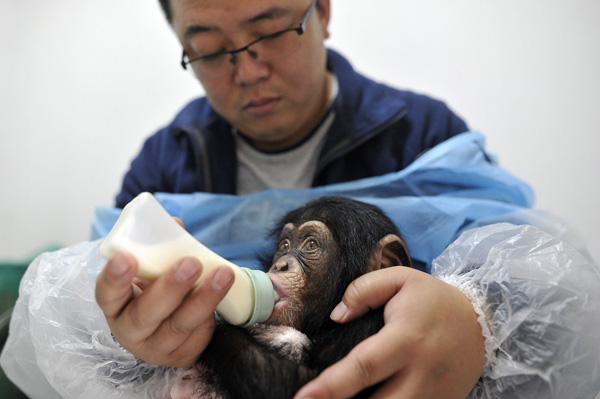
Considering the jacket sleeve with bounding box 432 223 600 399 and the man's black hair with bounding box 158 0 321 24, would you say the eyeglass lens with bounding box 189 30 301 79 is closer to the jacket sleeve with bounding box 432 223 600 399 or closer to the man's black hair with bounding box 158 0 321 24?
the man's black hair with bounding box 158 0 321 24

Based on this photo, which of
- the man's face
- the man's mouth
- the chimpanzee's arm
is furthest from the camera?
the man's mouth

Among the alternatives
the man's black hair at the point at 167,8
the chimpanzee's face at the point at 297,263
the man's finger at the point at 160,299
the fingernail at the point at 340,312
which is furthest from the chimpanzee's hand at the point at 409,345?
the man's black hair at the point at 167,8

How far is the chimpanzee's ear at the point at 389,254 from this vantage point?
1067mm

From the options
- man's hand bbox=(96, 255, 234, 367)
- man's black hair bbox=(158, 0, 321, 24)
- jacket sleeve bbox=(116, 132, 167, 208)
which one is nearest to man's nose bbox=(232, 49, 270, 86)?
man's black hair bbox=(158, 0, 321, 24)

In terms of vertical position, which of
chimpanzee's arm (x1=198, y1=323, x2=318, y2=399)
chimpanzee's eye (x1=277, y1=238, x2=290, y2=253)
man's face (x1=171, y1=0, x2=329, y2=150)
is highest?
man's face (x1=171, y1=0, x2=329, y2=150)

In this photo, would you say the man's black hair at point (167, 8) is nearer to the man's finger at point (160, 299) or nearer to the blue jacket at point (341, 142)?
the blue jacket at point (341, 142)

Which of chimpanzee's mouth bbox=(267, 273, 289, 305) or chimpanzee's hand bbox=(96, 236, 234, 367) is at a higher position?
chimpanzee's hand bbox=(96, 236, 234, 367)

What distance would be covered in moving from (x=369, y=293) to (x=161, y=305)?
358 millimetres

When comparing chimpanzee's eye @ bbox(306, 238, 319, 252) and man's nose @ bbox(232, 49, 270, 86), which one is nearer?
chimpanzee's eye @ bbox(306, 238, 319, 252)

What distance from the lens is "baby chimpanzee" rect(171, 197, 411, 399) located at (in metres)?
0.83

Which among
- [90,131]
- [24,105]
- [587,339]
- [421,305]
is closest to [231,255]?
[421,305]

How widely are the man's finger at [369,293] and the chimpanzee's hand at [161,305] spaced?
0.79 ft

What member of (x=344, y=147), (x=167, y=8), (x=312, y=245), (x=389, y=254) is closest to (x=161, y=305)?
(x=312, y=245)

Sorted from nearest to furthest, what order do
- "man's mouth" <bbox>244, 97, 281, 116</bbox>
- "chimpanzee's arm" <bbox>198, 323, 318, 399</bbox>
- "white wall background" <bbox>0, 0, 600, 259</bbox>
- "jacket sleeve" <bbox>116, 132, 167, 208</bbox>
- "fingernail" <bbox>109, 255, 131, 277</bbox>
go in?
"fingernail" <bbox>109, 255, 131, 277</bbox> → "chimpanzee's arm" <bbox>198, 323, 318, 399</bbox> → "man's mouth" <bbox>244, 97, 281, 116</bbox> → "jacket sleeve" <bbox>116, 132, 167, 208</bbox> → "white wall background" <bbox>0, 0, 600, 259</bbox>
